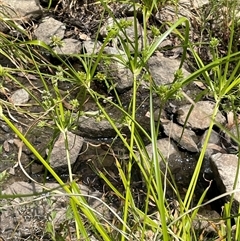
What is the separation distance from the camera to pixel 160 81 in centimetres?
255

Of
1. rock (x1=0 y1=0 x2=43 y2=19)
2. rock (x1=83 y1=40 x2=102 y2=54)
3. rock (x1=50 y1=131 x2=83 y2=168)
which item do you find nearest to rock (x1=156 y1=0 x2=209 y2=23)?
rock (x1=83 y1=40 x2=102 y2=54)

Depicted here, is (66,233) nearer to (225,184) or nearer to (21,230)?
(21,230)

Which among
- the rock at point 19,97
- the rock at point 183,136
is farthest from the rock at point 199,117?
the rock at point 19,97

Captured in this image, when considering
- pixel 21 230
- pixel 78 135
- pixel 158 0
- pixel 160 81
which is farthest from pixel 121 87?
pixel 21 230

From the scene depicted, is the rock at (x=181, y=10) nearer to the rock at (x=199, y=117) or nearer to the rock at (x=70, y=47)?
the rock at (x=70, y=47)

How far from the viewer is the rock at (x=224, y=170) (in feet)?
6.41

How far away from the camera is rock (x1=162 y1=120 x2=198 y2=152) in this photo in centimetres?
227

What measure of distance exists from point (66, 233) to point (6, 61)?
1.35 m

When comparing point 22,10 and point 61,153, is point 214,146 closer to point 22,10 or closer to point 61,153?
point 61,153

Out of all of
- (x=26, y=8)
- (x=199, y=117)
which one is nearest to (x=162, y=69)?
(x=199, y=117)

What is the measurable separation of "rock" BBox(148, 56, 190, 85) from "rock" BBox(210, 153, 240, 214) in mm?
602

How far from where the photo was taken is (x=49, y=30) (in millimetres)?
2805

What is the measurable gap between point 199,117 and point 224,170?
436 mm

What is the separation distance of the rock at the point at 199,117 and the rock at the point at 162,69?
20cm
